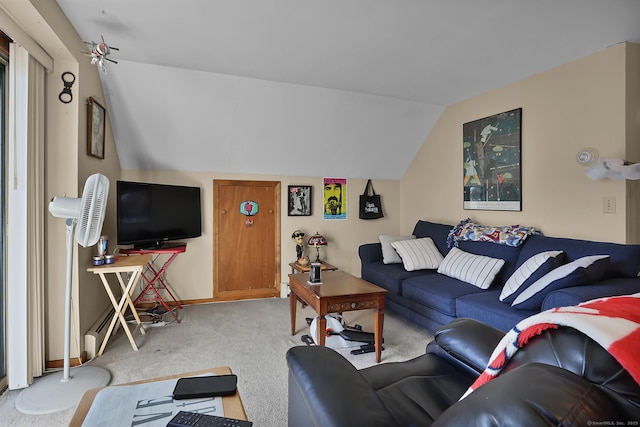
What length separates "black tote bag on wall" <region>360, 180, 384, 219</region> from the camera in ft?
15.8

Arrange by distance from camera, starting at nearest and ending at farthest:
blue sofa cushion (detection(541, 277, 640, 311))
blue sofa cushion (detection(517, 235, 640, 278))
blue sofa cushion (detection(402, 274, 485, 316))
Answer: blue sofa cushion (detection(541, 277, 640, 311)), blue sofa cushion (detection(517, 235, 640, 278)), blue sofa cushion (detection(402, 274, 485, 316))

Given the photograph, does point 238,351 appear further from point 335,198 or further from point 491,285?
point 335,198

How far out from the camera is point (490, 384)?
72cm

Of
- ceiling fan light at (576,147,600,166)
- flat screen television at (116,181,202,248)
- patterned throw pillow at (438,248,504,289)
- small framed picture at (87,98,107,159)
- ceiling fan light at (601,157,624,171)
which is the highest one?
small framed picture at (87,98,107,159)

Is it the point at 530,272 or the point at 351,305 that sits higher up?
the point at 530,272

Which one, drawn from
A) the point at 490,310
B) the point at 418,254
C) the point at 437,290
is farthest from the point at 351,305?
the point at 418,254

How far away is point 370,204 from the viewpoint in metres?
4.84

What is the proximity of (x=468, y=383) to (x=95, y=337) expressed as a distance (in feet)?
8.89

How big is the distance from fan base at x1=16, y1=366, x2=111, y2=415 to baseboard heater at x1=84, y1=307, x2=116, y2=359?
0.22 metres

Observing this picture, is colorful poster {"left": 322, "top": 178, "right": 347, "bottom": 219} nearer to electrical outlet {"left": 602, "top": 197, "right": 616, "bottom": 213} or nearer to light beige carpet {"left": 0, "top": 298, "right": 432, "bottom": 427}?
light beige carpet {"left": 0, "top": 298, "right": 432, "bottom": 427}

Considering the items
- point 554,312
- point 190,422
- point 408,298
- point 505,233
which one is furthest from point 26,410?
point 505,233

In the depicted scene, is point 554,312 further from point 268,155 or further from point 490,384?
point 268,155

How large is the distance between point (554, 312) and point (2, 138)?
3.05 meters

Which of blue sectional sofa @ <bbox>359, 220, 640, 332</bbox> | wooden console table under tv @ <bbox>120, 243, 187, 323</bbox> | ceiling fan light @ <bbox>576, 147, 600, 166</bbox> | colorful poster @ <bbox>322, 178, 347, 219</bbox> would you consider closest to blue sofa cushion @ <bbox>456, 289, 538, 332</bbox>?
blue sectional sofa @ <bbox>359, 220, 640, 332</bbox>
